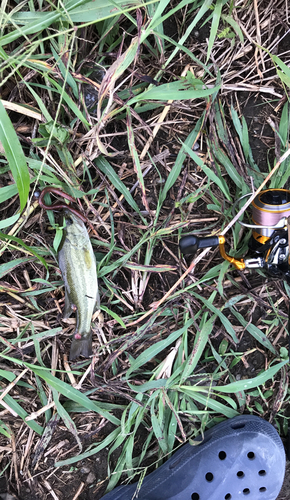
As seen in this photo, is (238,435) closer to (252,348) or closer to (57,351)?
(252,348)

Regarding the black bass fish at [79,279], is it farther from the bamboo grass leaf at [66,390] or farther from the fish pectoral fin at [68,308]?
the bamboo grass leaf at [66,390]

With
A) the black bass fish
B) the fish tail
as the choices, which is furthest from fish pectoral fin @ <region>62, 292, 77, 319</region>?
the fish tail

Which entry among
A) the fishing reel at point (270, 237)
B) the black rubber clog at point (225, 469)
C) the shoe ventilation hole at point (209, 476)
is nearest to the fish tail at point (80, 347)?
the fishing reel at point (270, 237)

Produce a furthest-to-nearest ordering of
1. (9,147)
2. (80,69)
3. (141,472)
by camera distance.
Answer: (141,472) < (80,69) < (9,147)

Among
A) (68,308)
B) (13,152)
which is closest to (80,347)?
(68,308)

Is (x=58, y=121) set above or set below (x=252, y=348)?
above

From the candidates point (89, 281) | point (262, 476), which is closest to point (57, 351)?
point (89, 281)

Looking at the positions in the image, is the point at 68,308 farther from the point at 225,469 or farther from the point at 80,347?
the point at 225,469
